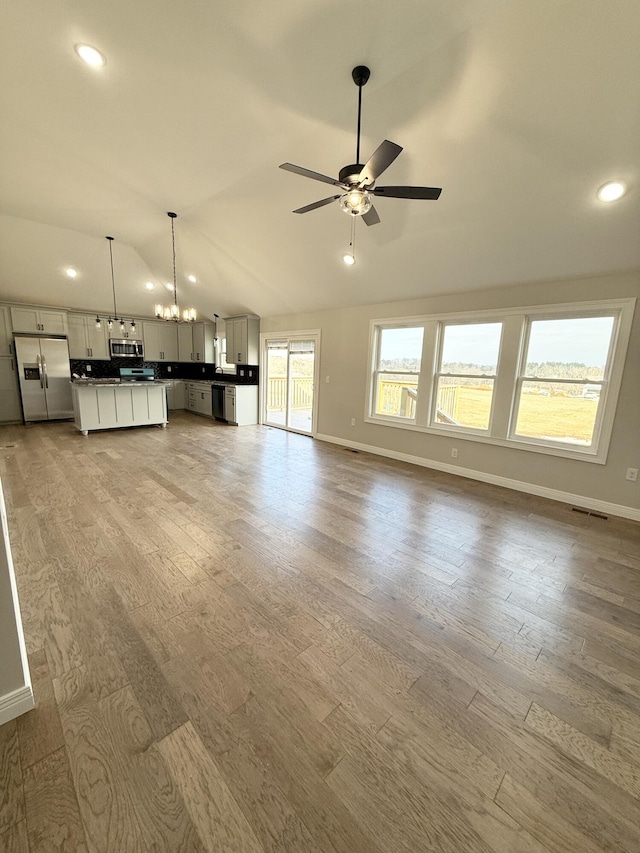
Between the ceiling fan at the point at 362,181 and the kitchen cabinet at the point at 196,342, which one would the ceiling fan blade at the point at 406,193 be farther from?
the kitchen cabinet at the point at 196,342

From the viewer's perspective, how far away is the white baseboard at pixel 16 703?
4.33 feet

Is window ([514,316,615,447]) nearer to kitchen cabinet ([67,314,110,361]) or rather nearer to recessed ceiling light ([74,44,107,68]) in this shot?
recessed ceiling light ([74,44,107,68])

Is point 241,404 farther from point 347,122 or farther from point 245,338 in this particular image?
point 347,122

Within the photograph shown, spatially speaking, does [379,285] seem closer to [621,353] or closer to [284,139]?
[284,139]

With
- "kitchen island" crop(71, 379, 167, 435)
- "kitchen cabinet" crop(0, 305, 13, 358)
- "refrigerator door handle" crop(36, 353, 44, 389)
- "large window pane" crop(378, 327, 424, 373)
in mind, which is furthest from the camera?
"refrigerator door handle" crop(36, 353, 44, 389)

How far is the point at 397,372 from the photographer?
5223 mm

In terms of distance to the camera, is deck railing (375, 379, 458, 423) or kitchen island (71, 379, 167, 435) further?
kitchen island (71, 379, 167, 435)

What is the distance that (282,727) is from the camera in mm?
1360

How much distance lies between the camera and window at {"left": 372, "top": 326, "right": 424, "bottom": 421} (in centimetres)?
502

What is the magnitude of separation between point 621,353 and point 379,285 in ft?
9.61

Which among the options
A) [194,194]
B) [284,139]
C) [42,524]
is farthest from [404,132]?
[42,524]

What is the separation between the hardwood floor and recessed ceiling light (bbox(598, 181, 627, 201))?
2846mm

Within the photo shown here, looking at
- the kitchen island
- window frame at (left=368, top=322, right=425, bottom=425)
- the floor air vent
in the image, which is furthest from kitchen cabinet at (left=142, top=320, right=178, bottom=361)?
the floor air vent

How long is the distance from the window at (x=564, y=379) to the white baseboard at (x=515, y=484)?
0.59m
